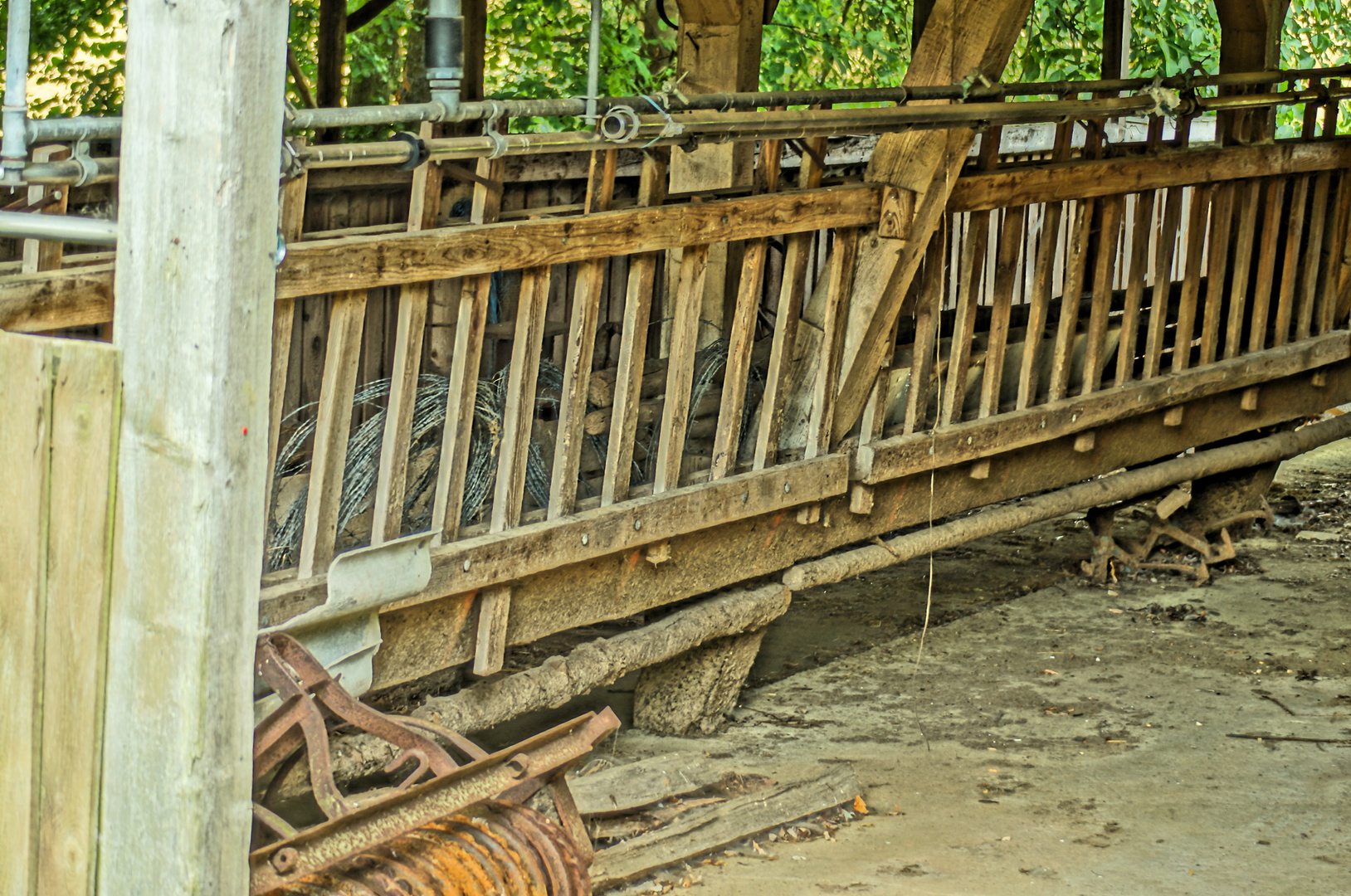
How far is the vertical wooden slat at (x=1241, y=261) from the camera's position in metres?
6.97

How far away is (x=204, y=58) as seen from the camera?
223cm

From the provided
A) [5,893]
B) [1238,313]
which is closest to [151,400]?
[5,893]

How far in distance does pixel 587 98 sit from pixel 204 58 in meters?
2.20

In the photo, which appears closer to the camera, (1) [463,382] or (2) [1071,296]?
(1) [463,382]

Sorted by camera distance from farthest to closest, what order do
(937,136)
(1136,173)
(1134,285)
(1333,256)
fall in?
(1333,256) → (1134,285) → (1136,173) → (937,136)

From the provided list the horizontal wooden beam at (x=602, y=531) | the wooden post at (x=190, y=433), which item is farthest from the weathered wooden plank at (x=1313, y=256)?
the wooden post at (x=190, y=433)

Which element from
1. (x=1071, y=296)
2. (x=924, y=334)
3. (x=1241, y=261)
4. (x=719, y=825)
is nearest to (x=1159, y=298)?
(x=1241, y=261)

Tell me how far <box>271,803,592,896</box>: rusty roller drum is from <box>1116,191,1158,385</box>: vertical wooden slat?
13.5 feet

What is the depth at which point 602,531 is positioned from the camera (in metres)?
4.84

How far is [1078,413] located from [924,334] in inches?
43.2

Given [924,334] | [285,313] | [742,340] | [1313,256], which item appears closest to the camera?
[285,313]

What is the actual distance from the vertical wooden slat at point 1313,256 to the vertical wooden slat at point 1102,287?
1.41 metres

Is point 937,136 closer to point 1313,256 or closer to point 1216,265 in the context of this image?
point 1216,265

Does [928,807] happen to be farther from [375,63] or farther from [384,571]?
[375,63]
